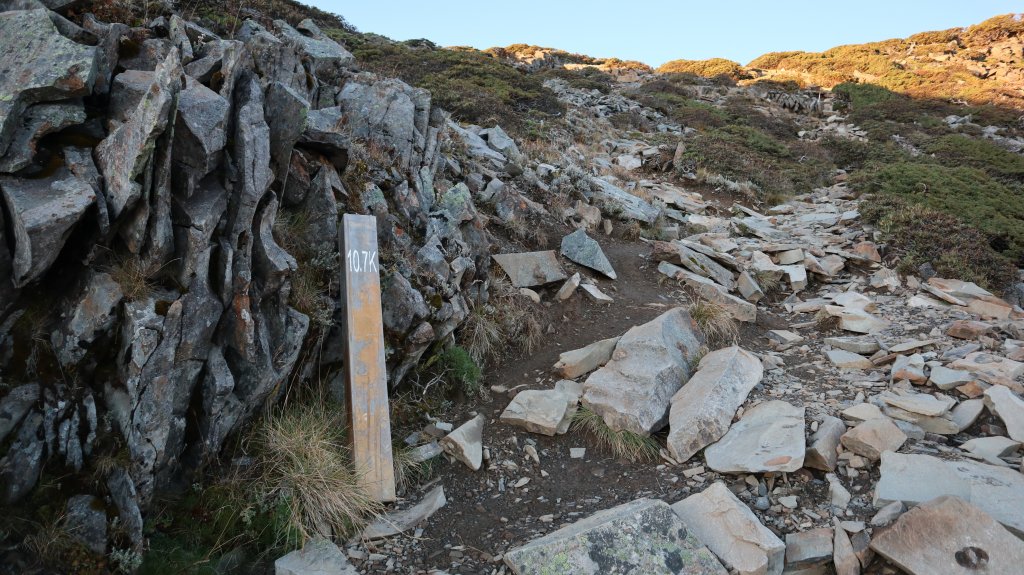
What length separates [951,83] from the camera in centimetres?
3312

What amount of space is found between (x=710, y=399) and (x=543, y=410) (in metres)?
1.91

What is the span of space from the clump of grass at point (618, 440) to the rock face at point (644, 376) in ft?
0.22

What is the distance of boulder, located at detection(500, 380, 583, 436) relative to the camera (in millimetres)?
6500

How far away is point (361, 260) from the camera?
6.05 metres

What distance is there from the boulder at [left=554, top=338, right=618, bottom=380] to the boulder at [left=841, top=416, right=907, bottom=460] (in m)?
3.00

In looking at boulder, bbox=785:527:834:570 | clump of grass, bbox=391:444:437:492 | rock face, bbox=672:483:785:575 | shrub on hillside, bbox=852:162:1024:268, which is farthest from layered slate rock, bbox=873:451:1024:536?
shrub on hillside, bbox=852:162:1024:268

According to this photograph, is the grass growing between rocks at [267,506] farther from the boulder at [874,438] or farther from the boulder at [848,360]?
the boulder at [848,360]

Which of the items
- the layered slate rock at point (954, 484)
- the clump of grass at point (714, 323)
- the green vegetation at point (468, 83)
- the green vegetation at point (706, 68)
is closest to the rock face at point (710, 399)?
the clump of grass at point (714, 323)

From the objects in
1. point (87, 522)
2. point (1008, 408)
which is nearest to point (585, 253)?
point (1008, 408)

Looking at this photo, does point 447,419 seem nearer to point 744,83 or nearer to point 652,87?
point 652,87

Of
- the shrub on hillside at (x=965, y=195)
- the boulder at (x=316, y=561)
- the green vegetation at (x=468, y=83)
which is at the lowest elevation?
the boulder at (x=316, y=561)

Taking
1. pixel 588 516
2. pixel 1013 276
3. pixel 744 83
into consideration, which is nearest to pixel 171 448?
pixel 588 516

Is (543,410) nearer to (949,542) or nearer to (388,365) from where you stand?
(388,365)

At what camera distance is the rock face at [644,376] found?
6270mm
